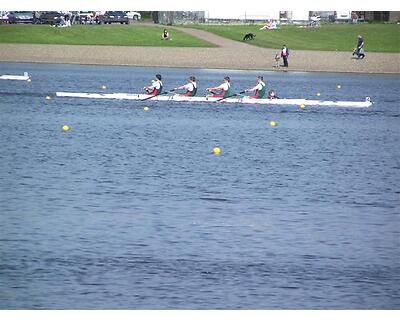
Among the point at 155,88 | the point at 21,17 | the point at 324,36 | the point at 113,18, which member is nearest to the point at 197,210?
the point at 155,88

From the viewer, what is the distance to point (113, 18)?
99812 millimetres

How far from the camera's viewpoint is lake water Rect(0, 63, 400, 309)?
17594 millimetres

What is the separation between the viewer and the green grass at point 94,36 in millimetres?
83250

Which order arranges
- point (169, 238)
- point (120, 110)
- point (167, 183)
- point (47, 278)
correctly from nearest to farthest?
1. point (47, 278)
2. point (169, 238)
3. point (167, 183)
4. point (120, 110)

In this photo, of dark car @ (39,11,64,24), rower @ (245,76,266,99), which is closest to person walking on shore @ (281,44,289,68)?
dark car @ (39,11,64,24)

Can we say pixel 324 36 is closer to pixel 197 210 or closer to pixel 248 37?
pixel 248 37

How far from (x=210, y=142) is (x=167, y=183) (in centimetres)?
1150

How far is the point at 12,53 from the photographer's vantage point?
82438 mm

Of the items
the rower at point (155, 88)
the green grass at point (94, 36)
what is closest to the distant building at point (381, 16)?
the green grass at point (94, 36)

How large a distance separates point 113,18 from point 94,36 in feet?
49.0

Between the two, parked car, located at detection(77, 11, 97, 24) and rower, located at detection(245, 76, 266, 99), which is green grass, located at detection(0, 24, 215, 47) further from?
rower, located at detection(245, 76, 266, 99)

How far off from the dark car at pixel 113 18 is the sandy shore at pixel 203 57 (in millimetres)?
15415
